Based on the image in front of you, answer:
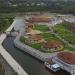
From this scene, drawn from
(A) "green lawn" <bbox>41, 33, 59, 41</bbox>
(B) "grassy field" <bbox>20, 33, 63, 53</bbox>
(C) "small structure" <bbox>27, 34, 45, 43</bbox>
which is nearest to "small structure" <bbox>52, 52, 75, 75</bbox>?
(B) "grassy field" <bbox>20, 33, 63, 53</bbox>

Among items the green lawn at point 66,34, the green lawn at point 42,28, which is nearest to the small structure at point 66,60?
the green lawn at point 66,34

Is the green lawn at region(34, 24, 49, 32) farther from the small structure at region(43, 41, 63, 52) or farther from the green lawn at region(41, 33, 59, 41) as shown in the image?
the small structure at region(43, 41, 63, 52)

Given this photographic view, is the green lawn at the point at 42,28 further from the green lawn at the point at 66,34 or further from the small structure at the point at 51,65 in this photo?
the small structure at the point at 51,65

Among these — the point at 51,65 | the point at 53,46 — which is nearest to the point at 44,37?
the point at 53,46

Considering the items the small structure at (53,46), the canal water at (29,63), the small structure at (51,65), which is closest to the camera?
the canal water at (29,63)

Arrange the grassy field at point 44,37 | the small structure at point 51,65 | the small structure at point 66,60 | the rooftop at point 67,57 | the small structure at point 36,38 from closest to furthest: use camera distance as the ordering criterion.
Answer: the small structure at point 66,60, the small structure at point 51,65, the rooftop at point 67,57, the grassy field at point 44,37, the small structure at point 36,38

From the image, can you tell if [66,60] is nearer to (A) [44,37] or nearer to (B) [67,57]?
(B) [67,57]

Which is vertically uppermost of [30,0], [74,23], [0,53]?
[0,53]

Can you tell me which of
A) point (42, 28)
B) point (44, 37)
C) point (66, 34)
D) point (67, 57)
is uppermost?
point (67, 57)

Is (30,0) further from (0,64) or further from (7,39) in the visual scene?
(0,64)

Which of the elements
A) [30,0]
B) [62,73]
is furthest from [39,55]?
[30,0]

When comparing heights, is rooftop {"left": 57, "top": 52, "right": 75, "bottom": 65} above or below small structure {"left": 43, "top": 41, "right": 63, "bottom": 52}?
above
